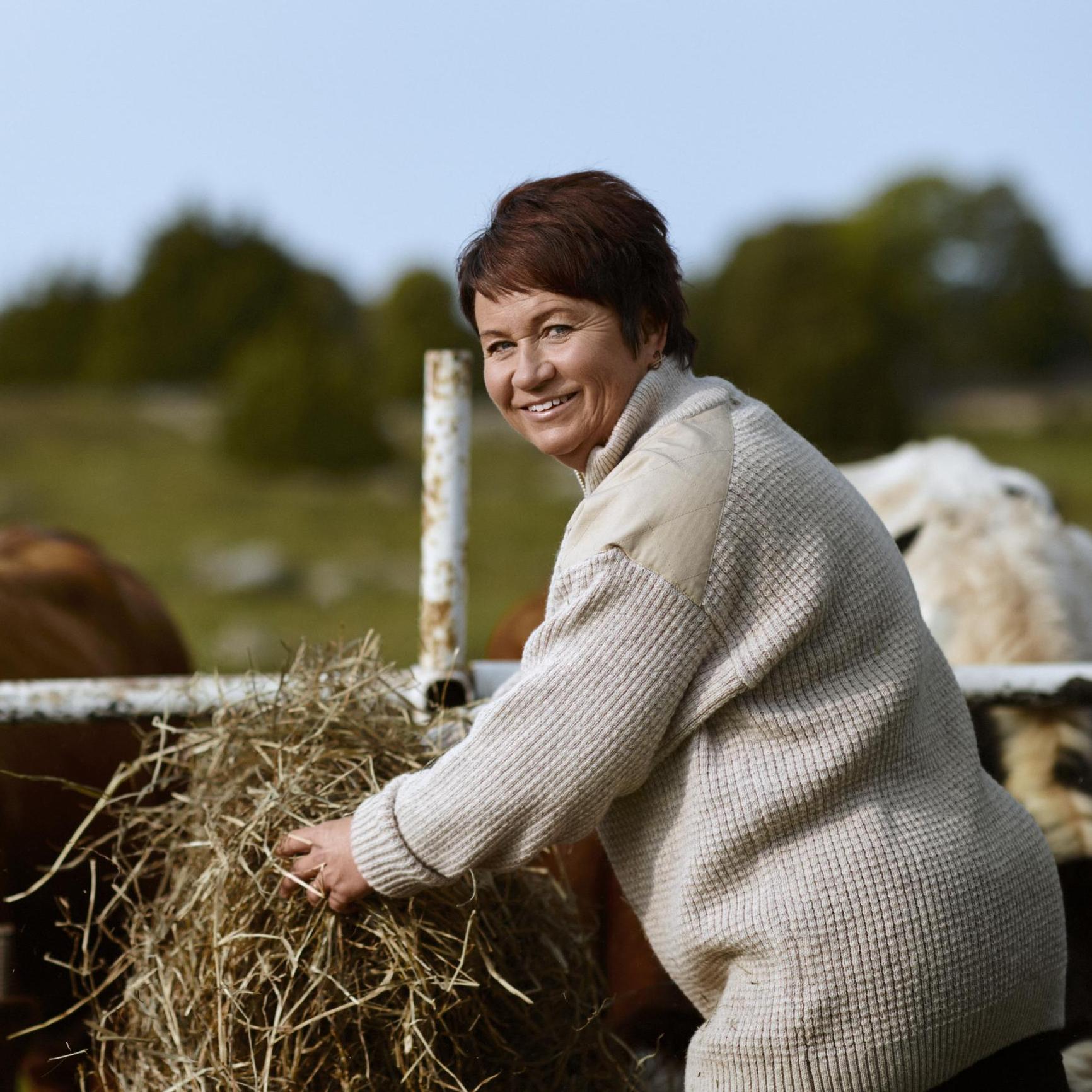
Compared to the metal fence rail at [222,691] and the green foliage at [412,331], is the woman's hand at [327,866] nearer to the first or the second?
the metal fence rail at [222,691]

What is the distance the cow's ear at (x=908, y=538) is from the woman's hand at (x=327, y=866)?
2.19 m

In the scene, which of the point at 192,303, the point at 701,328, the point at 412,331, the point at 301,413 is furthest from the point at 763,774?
the point at 192,303

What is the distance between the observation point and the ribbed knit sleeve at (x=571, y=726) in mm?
1494

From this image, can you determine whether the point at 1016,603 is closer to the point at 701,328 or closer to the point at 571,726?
the point at 571,726

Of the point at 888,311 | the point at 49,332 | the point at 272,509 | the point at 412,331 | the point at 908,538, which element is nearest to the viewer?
the point at 908,538

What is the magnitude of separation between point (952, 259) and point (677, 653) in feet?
111

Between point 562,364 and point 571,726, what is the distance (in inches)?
18.3

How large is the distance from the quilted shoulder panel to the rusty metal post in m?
0.89

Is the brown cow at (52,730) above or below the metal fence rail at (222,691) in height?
below

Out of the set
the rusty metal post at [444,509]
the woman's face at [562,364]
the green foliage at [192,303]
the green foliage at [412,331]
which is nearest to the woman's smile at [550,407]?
the woman's face at [562,364]

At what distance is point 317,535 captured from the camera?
16.6 m

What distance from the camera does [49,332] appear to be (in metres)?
25.9

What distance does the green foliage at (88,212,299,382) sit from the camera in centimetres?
2455

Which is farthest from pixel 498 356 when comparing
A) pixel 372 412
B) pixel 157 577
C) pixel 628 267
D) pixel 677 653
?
pixel 372 412
